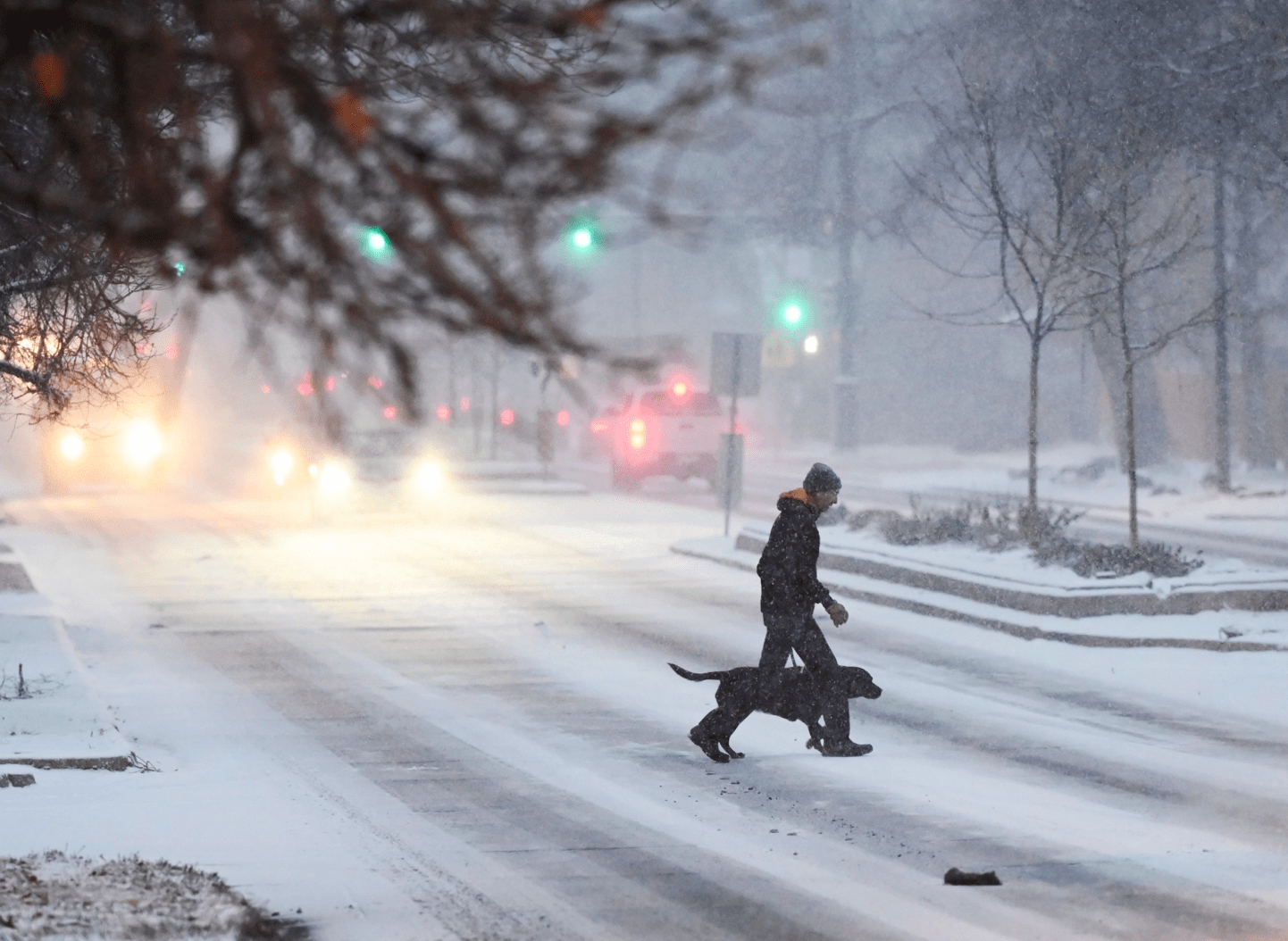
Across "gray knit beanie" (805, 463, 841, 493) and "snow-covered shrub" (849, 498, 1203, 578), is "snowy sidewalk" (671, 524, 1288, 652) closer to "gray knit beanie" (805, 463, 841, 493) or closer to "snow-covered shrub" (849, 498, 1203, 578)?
"snow-covered shrub" (849, 498, 1203, 578)

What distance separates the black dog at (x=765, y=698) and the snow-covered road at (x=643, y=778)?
0.23 m

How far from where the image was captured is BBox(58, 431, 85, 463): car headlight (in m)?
36.5

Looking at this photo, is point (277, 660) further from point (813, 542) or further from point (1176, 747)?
point (1176, 747)

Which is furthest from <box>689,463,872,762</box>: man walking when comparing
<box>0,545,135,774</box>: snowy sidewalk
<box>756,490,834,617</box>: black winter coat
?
<box>0,545,135,774</box>: snowy sidewalk

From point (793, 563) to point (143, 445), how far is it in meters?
29.2

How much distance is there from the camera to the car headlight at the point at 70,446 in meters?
36.5

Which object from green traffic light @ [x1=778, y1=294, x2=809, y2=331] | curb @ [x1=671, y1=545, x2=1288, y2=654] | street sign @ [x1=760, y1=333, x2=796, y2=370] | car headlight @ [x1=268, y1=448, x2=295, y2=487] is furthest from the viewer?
street sign @ [x1=760, y1=333, x2=796, y2=370]

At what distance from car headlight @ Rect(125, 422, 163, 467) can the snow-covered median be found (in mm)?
31013

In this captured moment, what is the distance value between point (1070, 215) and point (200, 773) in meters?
14.7

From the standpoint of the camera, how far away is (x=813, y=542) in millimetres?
10836

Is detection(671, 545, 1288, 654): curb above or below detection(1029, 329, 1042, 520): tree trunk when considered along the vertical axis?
below

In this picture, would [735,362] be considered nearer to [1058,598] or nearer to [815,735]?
[1058,598]

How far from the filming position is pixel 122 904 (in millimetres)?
6543

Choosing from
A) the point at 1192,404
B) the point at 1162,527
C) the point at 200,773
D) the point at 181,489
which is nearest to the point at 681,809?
the point at 200,773
